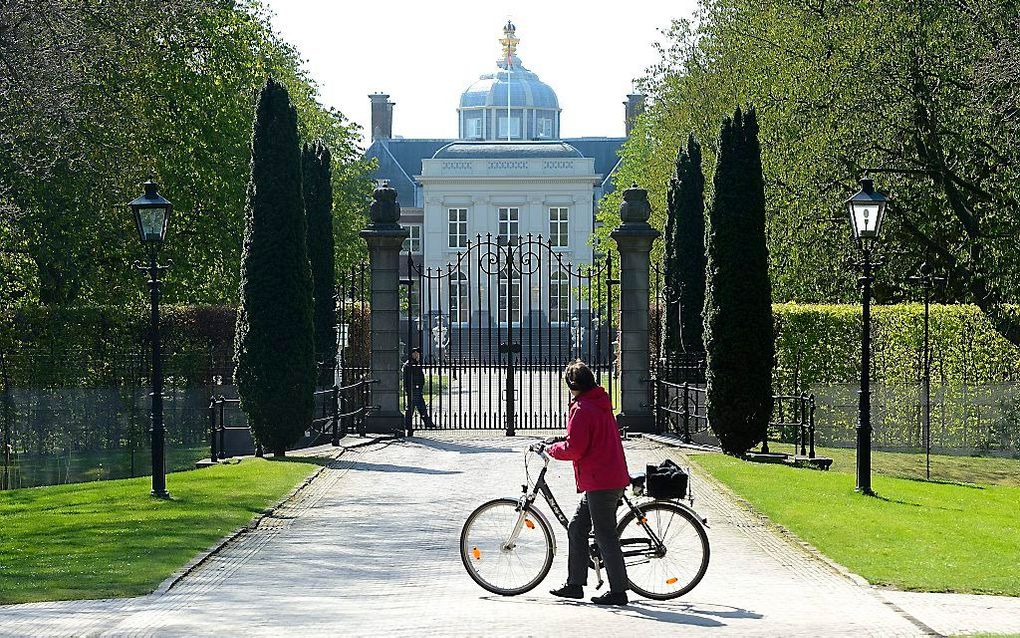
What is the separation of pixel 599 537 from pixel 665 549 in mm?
482

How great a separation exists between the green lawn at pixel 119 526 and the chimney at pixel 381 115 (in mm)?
76629

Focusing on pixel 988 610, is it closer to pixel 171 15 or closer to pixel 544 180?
pixel 171 15

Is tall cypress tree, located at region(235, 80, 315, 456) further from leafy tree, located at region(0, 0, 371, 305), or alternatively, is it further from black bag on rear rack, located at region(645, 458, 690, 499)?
black bag on rear rack, located at region(645, 458, 690, 499)

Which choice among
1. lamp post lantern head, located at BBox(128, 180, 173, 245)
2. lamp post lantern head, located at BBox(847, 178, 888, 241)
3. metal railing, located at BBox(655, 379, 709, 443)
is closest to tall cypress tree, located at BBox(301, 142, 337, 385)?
metal railing, located at BBox(655, 379, 709, 443)

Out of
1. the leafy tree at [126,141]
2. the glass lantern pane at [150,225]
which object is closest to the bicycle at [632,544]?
the glass lantern pane at [150,225]

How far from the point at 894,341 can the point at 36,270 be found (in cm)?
1660

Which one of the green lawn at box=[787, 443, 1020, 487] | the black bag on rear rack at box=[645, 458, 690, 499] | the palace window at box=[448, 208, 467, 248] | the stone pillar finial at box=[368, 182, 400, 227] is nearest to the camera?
the black bag on rear rack at box=[645, 458, 690, 499]

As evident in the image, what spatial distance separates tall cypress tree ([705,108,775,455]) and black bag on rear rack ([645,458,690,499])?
10.7m

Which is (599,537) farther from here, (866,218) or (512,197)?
(512,197)

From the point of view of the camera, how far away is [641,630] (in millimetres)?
8109

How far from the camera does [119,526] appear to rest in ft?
43.1

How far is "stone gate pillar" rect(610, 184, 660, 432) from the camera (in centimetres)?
2297

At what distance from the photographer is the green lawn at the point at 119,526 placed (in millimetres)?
10180

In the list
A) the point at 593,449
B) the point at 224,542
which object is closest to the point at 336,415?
the point at 224,542
